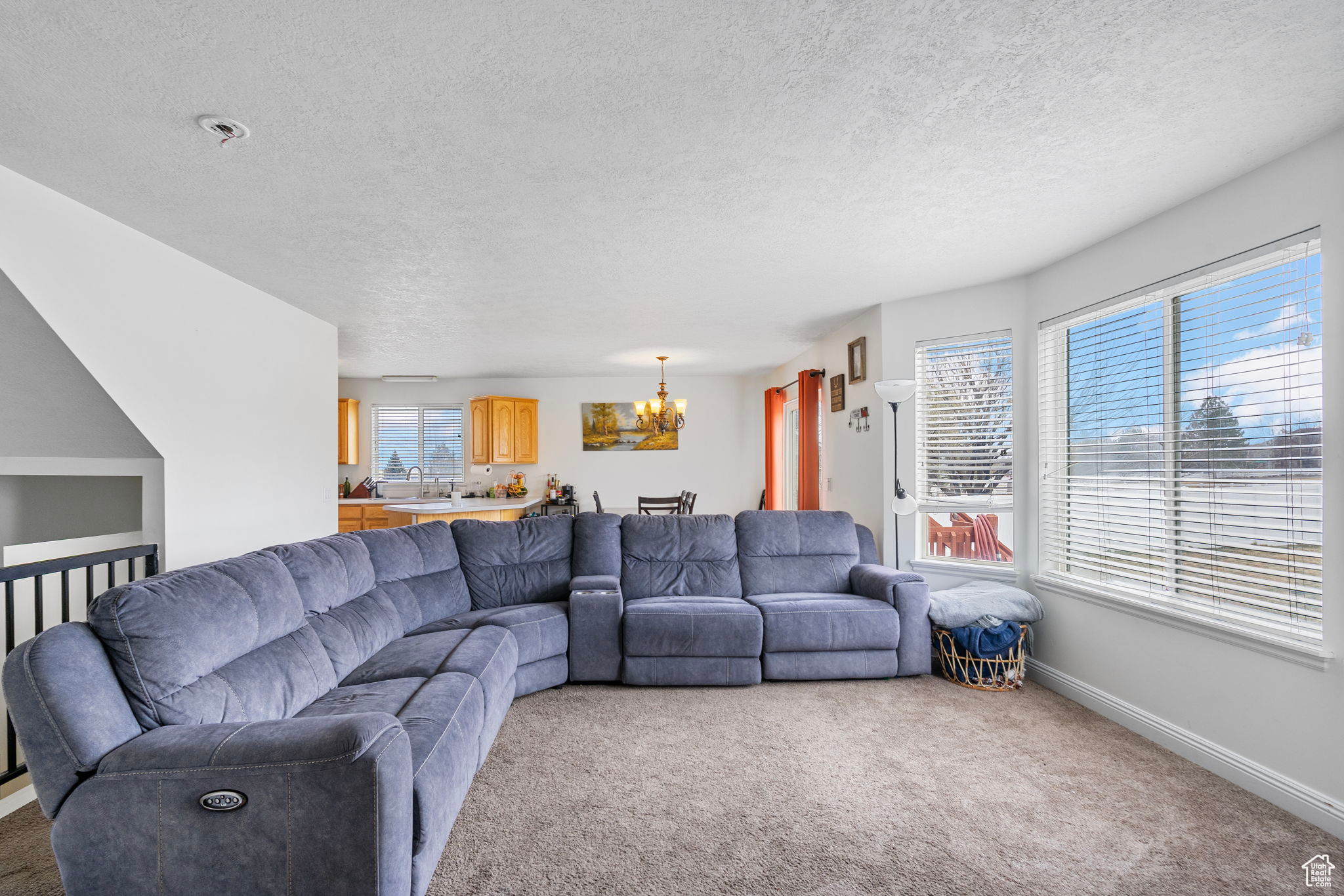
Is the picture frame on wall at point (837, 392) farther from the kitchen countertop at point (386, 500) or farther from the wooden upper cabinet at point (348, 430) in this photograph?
the wooden upper cabinet at point (348, 430)

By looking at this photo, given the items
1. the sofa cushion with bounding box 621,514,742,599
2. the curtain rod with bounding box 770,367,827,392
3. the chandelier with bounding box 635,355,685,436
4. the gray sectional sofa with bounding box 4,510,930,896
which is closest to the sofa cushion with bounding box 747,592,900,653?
the gray sectional sofa with bounding box 4,510,930,896

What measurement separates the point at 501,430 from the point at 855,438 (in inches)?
196

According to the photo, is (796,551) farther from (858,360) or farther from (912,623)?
(858,360)

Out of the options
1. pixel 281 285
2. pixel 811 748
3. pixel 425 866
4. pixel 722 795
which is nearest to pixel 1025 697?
pixel 811 748

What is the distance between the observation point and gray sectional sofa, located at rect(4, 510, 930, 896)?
1535mm

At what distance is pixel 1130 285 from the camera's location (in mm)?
3232

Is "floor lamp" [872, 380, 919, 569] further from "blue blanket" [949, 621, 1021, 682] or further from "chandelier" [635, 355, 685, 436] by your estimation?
"chandelier" [635, 355, 685, 436]

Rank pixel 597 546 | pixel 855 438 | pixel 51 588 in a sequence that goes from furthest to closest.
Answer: pixel 855 438 < pixel 597 546 < pixel 51 588

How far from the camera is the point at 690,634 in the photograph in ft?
12.1

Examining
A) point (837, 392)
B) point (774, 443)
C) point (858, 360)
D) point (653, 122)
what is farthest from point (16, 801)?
point (774, 443)

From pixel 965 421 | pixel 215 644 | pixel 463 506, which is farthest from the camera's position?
pixel 463 506

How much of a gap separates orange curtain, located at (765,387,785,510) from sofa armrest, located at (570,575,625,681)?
14.3ft

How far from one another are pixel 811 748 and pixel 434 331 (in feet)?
15.1

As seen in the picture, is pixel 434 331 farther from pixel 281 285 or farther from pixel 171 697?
pixel 171 697
